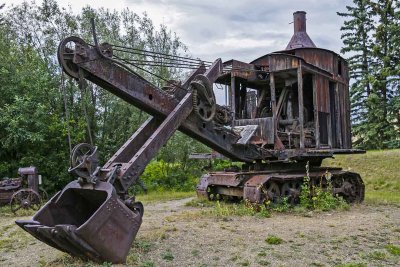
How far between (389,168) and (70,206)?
15.1 m

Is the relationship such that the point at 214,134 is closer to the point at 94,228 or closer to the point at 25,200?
the point at 94,228

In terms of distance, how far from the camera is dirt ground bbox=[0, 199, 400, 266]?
5.94 meters

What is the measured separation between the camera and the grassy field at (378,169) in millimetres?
16891

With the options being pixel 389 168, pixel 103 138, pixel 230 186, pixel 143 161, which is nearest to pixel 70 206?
pixel 143 161

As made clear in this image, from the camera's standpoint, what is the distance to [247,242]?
6793mm

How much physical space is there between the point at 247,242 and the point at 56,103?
1210 centimetres

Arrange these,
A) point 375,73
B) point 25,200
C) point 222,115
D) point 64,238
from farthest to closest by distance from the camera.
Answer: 1. point 375,73
2. point 25,200
3. point 222,115
4. point 64,238

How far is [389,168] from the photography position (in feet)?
59.9

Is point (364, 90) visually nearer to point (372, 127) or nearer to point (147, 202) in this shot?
point (372, 127)

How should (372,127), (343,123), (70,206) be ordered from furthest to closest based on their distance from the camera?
1. (372,127)
2. (343,123)
3. (70,206)

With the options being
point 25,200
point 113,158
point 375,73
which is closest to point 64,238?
point 113,158

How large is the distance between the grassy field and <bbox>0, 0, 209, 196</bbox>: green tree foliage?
22.5 feet

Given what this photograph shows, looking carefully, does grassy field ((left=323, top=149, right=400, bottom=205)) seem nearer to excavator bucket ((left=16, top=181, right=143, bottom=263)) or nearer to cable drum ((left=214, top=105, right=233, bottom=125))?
cable drum ((left=214, top=105, right=233, bottom=125))

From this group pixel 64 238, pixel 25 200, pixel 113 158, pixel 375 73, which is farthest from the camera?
pixel 375 73
